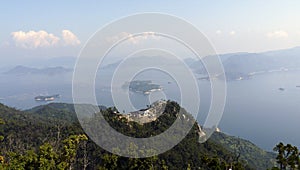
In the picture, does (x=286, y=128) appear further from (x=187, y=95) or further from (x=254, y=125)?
(x=187, y=95)

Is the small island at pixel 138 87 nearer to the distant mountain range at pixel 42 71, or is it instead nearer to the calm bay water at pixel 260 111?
the calm bay water at pixel 260 111

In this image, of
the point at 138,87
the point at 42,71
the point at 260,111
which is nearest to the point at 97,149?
the point at 138,87

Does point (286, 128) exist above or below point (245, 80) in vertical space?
below

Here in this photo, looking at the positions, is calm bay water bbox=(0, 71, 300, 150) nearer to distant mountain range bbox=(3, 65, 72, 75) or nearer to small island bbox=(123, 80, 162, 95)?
small island bbox=(123, 80, 162, 95)

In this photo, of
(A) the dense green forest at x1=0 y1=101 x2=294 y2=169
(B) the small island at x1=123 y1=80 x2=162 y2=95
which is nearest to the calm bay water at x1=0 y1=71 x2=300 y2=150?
(A) the dense green forest at x1=0 y1=101 x2=294 y2=169

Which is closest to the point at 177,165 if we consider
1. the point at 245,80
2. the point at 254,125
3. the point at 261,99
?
the point at 254,125

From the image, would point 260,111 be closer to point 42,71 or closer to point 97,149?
point 97,149

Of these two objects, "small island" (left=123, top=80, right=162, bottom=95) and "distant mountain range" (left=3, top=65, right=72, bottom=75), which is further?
"distant mountain range" (left=3, top=65, right=72, bottom=75)

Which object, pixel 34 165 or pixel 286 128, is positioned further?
pixel 286 128
